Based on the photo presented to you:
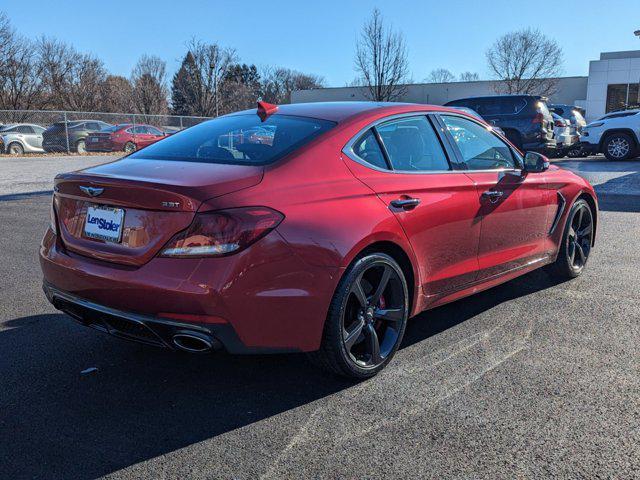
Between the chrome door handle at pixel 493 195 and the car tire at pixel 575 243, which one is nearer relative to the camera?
the chrome door handle at pixel 493 195

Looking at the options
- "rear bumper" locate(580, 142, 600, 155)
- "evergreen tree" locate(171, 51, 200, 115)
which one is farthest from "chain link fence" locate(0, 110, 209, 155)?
"evergreen tree" locate(171, 51, 200, 115)

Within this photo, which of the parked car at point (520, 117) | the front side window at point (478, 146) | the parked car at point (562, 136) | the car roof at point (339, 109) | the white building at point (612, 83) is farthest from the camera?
the white building at point (612, 83)

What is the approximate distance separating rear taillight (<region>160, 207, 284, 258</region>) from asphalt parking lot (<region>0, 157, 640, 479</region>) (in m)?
0.86

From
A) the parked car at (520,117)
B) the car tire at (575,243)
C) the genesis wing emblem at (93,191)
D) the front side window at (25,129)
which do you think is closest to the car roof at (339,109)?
the genesis wing emblem at (93,191)

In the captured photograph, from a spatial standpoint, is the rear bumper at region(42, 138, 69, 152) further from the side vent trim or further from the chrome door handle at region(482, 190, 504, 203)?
the chrome door handle at region(482, 190, 504, 203)

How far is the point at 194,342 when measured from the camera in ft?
9.36

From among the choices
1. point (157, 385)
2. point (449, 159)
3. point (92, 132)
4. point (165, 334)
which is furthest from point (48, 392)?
point (92, 132)

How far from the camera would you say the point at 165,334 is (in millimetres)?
2844

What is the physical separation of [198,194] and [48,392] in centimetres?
144

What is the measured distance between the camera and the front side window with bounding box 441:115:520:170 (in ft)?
14.1

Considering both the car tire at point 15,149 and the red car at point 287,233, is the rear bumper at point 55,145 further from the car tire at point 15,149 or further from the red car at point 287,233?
the red car at point 287,233

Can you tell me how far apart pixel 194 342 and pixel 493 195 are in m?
2.44

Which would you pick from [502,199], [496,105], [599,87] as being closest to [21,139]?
[496,105]

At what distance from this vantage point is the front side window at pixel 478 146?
429 centimetres
